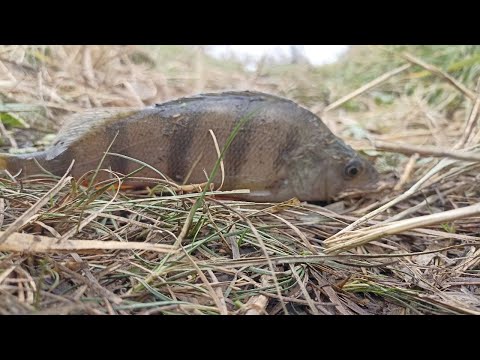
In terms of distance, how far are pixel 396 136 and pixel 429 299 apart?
93.0 inches

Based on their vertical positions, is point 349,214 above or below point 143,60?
below

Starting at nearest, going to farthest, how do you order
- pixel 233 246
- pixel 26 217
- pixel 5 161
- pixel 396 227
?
pixel 396 227
pixel 26 217
pixel 233 246
pixel 5 161

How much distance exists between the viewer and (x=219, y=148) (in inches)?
101

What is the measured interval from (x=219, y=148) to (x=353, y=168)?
761 millimetres

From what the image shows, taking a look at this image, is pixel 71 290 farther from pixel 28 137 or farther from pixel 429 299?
pixel 28 137

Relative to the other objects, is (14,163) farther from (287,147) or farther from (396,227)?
(396,227)

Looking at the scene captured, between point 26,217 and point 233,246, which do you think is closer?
point 26,217

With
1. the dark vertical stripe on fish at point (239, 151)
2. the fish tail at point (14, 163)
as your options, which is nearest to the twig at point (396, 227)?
the dark vertical stripe on fish at point (239, 151)

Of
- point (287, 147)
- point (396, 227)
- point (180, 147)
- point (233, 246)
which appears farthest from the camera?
point (287, 147)

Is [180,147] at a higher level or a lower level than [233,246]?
higher

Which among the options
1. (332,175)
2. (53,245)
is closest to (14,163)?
(53,245)

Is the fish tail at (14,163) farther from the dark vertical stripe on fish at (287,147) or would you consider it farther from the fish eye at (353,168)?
the fish eye at (353,168)

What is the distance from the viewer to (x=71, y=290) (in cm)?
152
